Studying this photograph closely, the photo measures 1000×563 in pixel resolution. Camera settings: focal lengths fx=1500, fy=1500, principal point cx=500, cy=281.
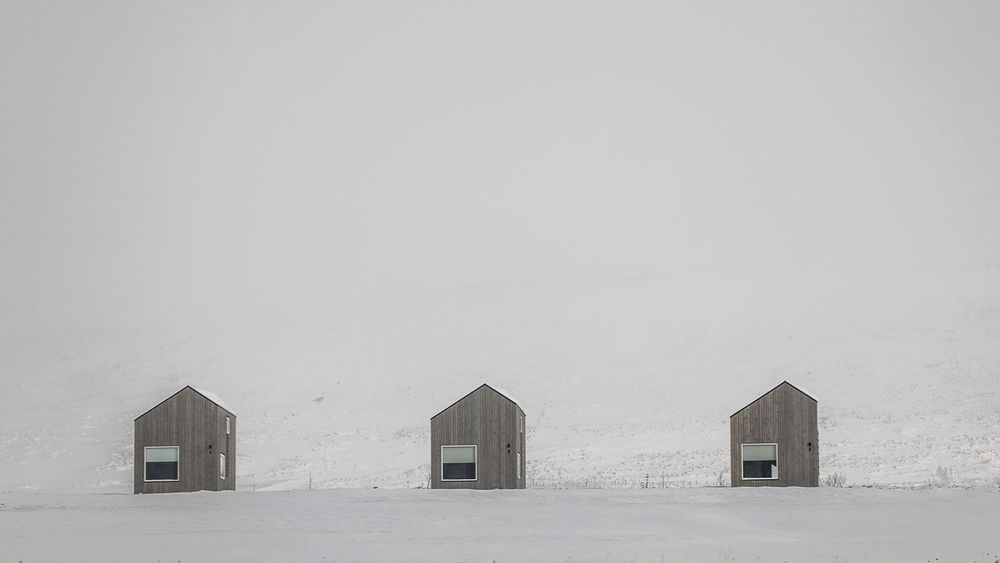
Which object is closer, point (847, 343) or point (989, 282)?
point (847, 343)

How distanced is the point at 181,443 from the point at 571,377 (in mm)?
55820

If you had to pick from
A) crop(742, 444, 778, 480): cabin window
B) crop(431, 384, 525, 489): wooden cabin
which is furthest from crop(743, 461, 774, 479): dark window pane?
crop(431, 384, 525, 489): wooden cabin

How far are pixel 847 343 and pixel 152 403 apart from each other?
44788mm

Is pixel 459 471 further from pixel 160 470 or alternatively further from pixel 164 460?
pixel 160 470

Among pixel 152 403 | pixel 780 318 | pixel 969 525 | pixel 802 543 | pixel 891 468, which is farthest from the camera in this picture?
pixel 780 318

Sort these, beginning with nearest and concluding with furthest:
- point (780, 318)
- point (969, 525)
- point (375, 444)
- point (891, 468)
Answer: point (969, 525) → point (891, 468) → point (375, 444) → point (780, 318)

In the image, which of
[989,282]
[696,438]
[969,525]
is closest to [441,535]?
[969,525]

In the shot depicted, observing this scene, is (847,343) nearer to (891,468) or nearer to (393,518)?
(891,468)

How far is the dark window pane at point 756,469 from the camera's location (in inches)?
1606

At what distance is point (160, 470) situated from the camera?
42.0 metres

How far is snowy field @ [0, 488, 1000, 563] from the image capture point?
29.3 metres

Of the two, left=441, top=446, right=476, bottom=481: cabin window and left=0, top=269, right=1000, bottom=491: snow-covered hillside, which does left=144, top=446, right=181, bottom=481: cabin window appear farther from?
left=0, top=269, right=1000, bottom=491: snow-covered hillside

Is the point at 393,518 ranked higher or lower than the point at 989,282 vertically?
lower

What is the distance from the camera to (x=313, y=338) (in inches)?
4604
